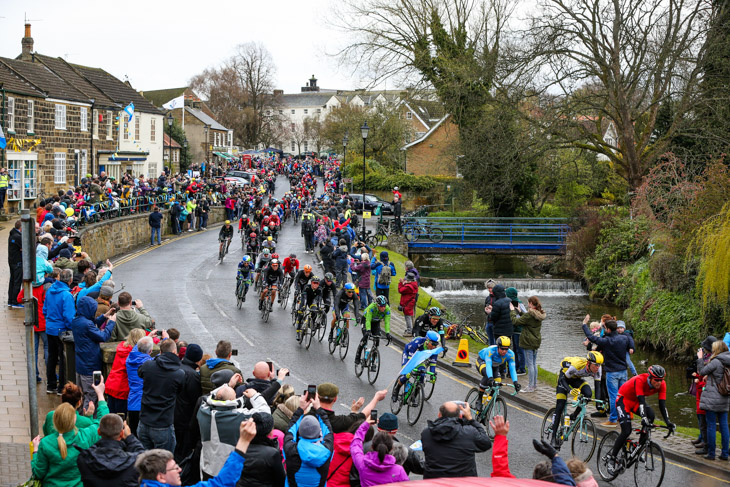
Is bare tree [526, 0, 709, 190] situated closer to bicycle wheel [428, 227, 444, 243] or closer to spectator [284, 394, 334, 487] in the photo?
bicycle wheel [428, 227, 444, 243]

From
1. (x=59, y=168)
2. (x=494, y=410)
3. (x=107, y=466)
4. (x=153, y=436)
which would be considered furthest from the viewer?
(x=59, y=168)

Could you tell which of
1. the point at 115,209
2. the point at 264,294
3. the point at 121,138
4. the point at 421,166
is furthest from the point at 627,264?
the point at 421,166

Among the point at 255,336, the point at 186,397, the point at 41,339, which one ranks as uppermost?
the point at 186,397

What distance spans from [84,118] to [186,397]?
115 feet

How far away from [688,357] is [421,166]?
46.8 meters

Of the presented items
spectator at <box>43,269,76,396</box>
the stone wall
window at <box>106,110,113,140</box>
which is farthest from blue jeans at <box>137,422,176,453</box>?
window at <box>106,110,113,140</box>

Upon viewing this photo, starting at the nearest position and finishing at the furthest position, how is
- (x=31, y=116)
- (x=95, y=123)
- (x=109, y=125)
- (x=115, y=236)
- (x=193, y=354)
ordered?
(x=193, y=354) < (x=115, y=236) < (x=31, y=116) < (x=95, y=123) < (x=109, y=125)

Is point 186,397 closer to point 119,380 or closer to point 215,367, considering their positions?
point 215,367

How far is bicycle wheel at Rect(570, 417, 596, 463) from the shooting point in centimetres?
1131

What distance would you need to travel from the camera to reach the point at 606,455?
10.6 meters

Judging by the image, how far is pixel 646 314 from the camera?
25047mm

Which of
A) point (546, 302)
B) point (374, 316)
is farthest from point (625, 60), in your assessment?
point (374, 316)

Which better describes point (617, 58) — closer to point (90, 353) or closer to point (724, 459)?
point (724, 459)

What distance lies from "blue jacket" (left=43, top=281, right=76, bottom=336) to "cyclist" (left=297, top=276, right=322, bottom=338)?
6.26 metres
